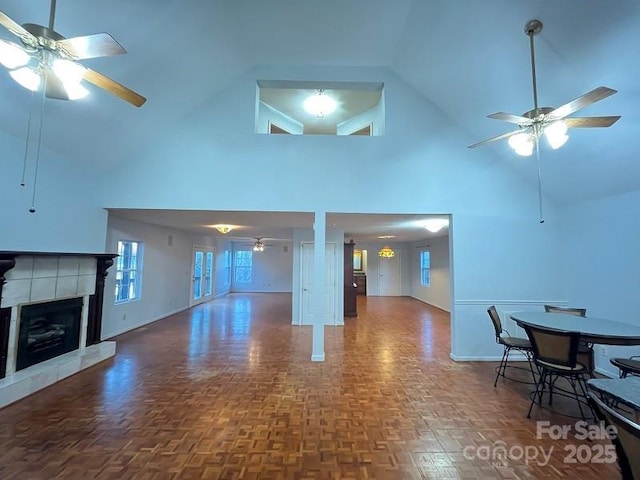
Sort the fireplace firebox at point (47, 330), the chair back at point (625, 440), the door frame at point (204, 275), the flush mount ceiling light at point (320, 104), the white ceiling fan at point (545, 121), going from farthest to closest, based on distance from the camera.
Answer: the door frame at point (204, 275), the flush mount ceiling light at point (320, 104), the fireplace firebox at point (47, 330), the white ceiling fan at point (545, 121), the chair back at point (625, 440)

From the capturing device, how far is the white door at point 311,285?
270 inches

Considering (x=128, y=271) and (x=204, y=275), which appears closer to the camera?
(x=128, y=271)

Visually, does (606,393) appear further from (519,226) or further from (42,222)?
(42,222)

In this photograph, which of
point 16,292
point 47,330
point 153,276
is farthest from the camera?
point 153,276

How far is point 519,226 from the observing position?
4574 millimetres

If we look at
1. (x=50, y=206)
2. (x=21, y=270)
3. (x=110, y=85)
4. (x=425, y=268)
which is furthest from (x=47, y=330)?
(x=425, y=268)

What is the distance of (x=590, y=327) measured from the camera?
9.71ft

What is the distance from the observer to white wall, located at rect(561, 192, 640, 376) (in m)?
3.60

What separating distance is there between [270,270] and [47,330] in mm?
9351

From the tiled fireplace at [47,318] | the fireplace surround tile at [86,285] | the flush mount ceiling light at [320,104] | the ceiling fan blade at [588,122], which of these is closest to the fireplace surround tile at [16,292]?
the tiled fireplace at [47,318]

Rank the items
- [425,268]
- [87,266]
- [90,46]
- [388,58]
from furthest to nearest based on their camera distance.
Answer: [425,268] → [87,266] → [388,58] → [90,46]

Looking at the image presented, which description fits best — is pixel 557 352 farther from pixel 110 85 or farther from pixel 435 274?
pixel 435 274

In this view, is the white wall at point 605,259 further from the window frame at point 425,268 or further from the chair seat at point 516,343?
the window frame at point 425,268

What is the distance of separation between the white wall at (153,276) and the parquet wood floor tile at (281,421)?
1.12 meters
